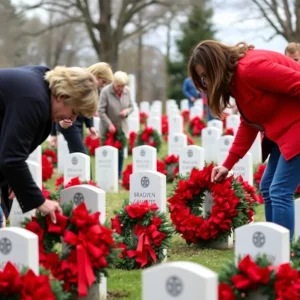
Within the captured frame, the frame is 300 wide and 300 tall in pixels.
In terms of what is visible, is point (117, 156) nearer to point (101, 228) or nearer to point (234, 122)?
point (234, 122)

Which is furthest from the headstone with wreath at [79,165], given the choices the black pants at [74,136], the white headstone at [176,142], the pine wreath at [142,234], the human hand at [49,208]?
the human hand at [49,208]

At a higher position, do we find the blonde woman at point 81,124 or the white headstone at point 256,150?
the blonde woman at point 81,124

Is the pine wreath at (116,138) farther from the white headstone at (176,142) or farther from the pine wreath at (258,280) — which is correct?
the pine wreath at (258,280)

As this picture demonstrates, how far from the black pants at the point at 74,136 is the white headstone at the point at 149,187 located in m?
2.91

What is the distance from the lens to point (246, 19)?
89.2 ft

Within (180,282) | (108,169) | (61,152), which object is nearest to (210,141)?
(61,152)

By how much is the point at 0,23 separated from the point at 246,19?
33.3 feet

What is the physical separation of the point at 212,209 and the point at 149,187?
2.49 ft

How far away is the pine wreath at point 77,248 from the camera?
16.9 ft

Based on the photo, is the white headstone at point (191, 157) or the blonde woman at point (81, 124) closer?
the blonde woman at point (81, 124)

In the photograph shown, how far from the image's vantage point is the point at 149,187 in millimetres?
7211

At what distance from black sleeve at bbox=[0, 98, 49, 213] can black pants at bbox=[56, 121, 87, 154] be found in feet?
16.3

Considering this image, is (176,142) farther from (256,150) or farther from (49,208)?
(49,208)

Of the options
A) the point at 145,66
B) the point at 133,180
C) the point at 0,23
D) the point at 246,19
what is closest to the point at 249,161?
the point at 133,180
